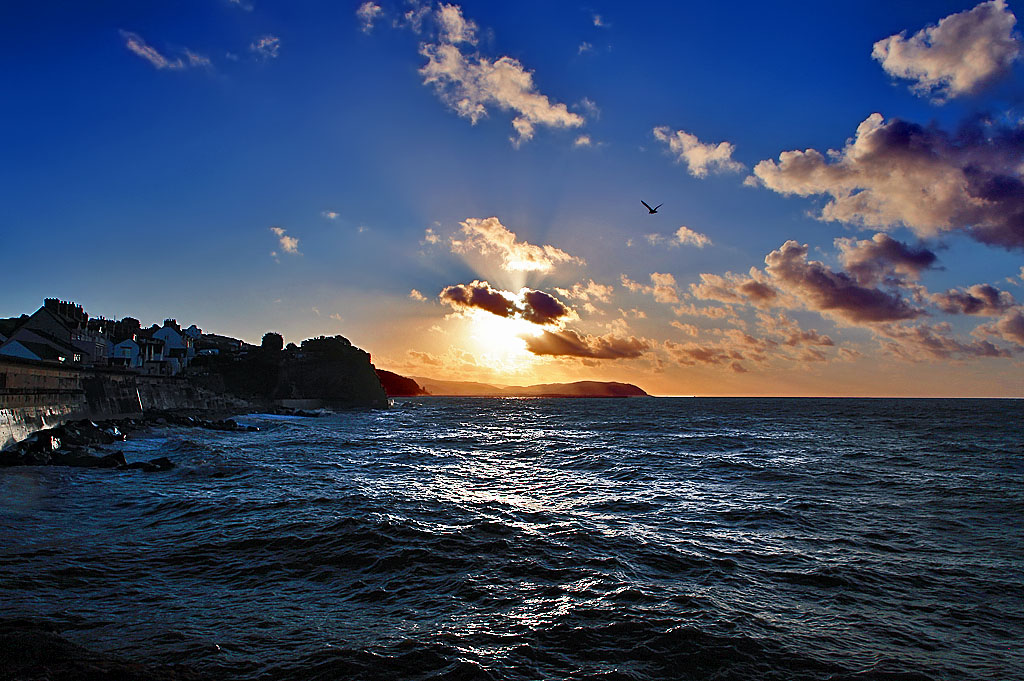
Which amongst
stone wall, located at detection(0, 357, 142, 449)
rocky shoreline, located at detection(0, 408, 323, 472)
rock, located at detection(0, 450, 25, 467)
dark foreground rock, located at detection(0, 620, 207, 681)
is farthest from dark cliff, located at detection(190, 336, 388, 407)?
dark foreground rock, located at detection(0, 620, 207, 681)

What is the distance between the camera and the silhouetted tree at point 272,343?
511 ft

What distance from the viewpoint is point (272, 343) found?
158 metres

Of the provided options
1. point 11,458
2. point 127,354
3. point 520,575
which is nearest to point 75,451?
point 11,458

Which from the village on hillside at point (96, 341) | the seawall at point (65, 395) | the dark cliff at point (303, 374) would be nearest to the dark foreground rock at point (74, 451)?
the seawall at point (65, 395)

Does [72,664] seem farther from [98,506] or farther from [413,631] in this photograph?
[98,506]

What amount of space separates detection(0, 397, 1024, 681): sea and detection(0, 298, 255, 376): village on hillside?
37.3 meters

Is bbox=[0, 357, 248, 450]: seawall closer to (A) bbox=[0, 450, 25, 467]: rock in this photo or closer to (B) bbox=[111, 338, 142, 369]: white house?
(A) bbox=[0, 450, 25, 467]: rock

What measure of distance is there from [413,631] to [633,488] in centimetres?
1744

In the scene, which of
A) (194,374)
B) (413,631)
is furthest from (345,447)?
(194,374)

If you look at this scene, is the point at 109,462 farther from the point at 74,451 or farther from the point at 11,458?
the point at 11,458

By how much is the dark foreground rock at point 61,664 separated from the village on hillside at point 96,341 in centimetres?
4491

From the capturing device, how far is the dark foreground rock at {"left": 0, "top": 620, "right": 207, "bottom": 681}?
698cm

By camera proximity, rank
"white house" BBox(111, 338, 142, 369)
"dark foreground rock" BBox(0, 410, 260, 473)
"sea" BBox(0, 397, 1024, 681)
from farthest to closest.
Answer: "white house" BBox(111, 338, 142, 369) → "dark foreground rock" BBox(0, 410, 260, 473) → "sea" BBox(0, 397, 1024, 681)

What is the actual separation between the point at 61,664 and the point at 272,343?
16449 cm
